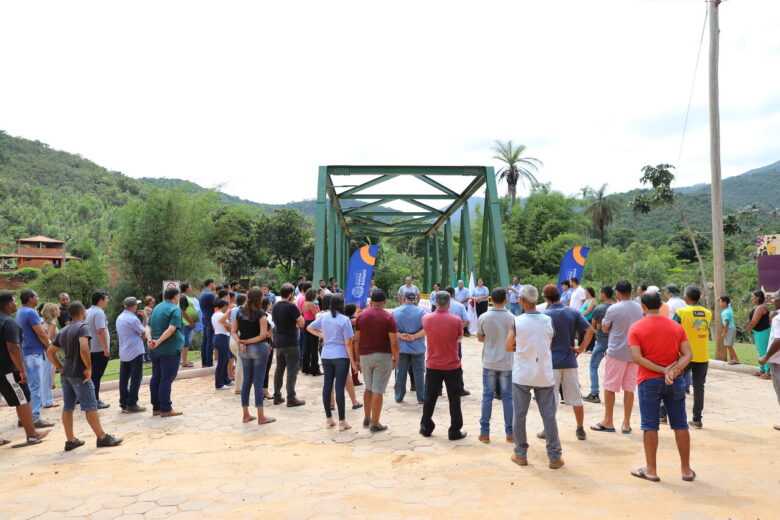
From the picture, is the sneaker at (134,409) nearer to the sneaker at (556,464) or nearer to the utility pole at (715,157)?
the sneaker at (556,464)

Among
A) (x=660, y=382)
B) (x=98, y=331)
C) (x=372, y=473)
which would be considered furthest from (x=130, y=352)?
(x=660, y=382)

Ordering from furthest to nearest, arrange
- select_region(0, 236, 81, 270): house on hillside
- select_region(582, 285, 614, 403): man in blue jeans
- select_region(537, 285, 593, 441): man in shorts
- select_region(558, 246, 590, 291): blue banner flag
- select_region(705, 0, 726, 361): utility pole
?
select_region(0, 236, 81, 270): house on hillside, select_region(558, 246, 590, 291): blue banner flag, select_region(705, 0, 726, 361): utility pole, select_region(582, 285, 614, 403): man in blue jeans, select_region(537, 285, 593, 441): man in shorts

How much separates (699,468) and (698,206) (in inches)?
3053

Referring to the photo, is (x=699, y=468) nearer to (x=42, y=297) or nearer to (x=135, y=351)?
(x=135, y=351)

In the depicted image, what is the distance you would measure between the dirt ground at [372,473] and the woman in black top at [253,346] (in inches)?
13.9

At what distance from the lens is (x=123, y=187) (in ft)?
323

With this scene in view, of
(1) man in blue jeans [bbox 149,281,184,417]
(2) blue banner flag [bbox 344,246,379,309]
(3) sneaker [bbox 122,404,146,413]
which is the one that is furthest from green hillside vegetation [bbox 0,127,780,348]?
(3) sneaker [bbox 122,404,146,413]

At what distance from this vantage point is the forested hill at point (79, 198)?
2564 inches

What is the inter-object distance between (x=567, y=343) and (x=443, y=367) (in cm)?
133

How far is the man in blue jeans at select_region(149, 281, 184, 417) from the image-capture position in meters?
6.44

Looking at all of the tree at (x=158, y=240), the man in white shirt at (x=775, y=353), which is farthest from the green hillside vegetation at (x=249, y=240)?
the man in white shirt at (x=775, y=353)

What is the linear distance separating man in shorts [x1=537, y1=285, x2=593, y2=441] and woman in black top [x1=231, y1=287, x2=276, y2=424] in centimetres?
329

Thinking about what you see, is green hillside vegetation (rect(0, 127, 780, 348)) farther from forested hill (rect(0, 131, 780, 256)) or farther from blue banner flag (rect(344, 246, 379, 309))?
blue banner flag (rect(344, 246, 379, 309))

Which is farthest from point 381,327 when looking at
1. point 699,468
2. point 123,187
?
point 123,187
